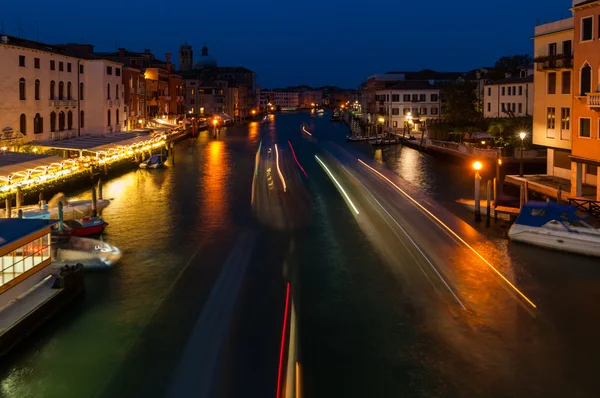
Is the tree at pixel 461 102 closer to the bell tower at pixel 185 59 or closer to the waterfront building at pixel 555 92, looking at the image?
the waterfront building at pixel 555 92

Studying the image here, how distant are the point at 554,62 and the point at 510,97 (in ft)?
99.4

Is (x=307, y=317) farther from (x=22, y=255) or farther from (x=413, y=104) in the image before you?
(x=413, y=104)

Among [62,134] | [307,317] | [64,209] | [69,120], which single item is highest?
[69,120]

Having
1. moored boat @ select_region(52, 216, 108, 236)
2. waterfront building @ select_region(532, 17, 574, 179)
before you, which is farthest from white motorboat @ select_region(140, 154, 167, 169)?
waterfront building @ select_region(532, 17, 574, 179)

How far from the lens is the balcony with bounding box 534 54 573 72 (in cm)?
2728

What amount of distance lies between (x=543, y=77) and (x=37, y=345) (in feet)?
A: 83.7

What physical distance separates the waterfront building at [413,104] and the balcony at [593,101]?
195 ft

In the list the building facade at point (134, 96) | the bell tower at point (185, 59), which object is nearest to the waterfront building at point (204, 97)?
the bell tower at point (185, 59)

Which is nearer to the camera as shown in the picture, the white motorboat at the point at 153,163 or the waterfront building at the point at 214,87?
the white motorboat at the point at 153,163

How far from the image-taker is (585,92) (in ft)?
78.6

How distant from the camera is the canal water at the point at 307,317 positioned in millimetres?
11109

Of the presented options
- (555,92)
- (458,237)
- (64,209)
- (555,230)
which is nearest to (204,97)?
(555,92)

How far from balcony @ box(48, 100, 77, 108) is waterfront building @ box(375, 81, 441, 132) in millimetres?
46580

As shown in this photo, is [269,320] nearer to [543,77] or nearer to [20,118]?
[543,77]
